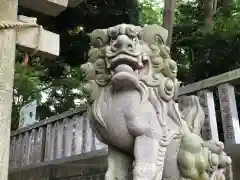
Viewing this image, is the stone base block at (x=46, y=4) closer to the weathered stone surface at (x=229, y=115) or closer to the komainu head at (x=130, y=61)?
the komainu head at (x=130, y=61)

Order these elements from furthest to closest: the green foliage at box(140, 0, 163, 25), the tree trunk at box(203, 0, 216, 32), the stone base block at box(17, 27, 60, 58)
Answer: the green foliage at box(140, 0, 163, 25) → the tree trunk at box(203, 0, 216, 32) → the stone base block at box(17, 27, 60, 58)

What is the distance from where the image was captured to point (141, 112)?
6.24ft

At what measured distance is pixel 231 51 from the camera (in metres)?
5.19

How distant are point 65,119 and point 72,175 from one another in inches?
30.3

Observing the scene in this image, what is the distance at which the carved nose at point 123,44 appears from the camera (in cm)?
193

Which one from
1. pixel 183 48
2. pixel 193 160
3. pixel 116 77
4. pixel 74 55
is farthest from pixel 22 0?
pixel 183 48

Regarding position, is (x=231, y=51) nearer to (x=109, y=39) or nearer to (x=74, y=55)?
(x=74, y=55)

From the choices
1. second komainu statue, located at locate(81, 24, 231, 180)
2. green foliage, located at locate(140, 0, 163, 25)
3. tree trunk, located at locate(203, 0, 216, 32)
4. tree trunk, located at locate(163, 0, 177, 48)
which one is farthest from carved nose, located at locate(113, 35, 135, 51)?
green foliage, located at locate(140, 0, 163, 25)

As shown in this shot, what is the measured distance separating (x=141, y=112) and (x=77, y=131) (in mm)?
2266

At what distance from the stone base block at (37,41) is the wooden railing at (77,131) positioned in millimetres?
955

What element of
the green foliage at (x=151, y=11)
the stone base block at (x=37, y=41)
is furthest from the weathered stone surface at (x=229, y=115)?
the green foliage at (x=151, y=11)

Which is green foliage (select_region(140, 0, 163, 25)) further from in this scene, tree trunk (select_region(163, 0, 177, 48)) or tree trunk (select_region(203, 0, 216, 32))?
tree trunk (select_region(163, 0, 177, 48))

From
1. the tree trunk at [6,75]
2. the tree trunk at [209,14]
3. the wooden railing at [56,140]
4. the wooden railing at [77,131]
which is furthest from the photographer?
the tree trunk at [209,14]

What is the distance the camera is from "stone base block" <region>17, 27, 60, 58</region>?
122 inches
